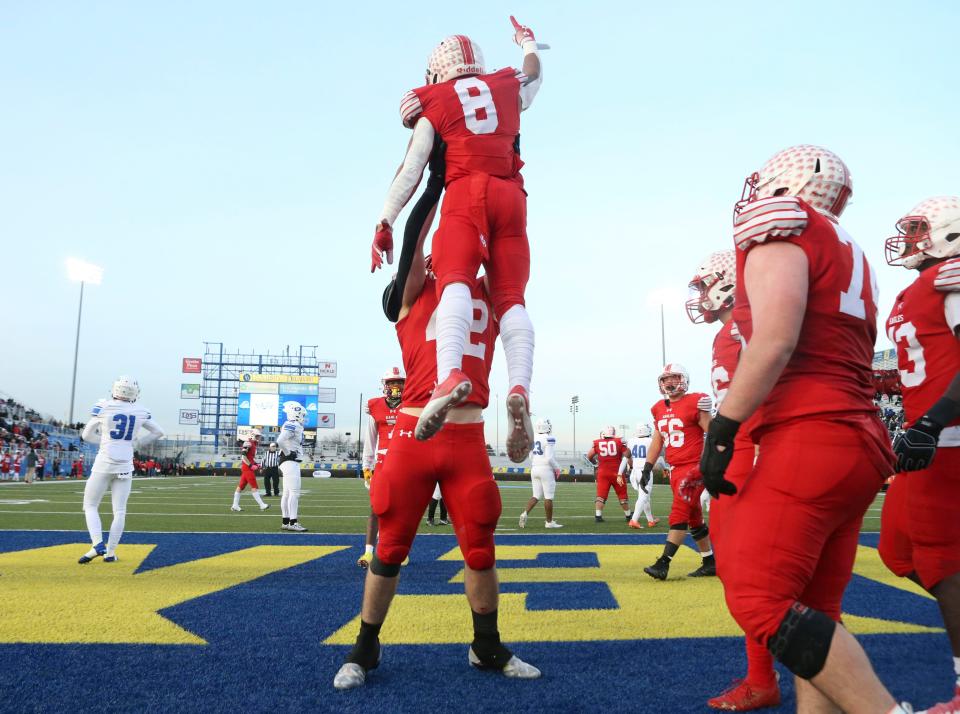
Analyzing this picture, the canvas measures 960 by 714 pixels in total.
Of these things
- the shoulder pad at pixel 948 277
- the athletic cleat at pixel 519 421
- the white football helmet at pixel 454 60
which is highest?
the white football helmet at pixel 454 60

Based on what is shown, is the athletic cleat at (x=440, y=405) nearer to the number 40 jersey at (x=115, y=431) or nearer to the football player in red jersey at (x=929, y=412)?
the football player in red jersey at (x=929, y=412)

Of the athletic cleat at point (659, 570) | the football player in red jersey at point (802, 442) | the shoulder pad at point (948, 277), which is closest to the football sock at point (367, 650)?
the football player in red jersey at point (802, 442)

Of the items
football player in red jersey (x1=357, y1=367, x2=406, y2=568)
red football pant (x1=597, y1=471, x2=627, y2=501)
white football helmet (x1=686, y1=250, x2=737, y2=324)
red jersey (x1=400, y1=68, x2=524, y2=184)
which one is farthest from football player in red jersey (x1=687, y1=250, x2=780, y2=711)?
red football pant (x1=597, y1=471, x2=627, y2=501)

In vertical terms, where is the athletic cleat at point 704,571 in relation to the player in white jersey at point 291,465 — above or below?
below

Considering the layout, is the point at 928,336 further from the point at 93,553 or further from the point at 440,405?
the point at 93,553

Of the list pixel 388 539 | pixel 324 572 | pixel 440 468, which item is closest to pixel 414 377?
pixel 440 468

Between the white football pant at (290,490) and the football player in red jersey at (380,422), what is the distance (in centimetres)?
291

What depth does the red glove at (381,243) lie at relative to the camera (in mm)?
3109

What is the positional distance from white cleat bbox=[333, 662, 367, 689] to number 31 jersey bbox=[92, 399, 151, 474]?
5.77 meters

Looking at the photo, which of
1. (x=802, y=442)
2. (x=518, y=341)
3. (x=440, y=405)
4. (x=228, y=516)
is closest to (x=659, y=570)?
(x=518, y=341)

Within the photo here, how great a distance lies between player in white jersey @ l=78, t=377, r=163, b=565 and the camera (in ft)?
24.5

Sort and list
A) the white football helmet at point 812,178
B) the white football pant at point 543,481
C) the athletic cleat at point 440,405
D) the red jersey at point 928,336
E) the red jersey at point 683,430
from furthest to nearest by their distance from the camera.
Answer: the white football pant at point 543,481 < the red jersey at point 683,430 < the red jersey at point 928,336 < the athletic cleat at point 440,405 < the white football helmet at point 812,178

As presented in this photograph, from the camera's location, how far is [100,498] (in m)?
7.50

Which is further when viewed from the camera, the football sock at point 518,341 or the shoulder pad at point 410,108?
the shoulder pad at point 410,108
